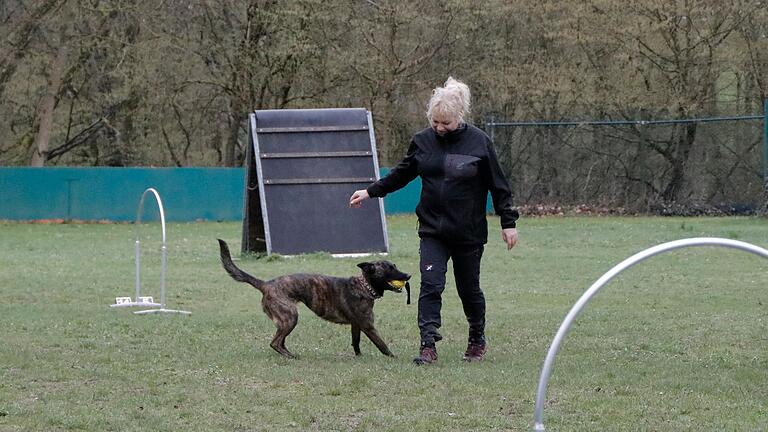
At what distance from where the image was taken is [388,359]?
25.6ft

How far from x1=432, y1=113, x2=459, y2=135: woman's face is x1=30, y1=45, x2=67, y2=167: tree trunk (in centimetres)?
2567

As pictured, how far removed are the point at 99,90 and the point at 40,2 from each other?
11.8ft

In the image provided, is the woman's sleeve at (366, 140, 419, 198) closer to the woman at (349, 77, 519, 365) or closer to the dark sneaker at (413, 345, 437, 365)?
the woman at (349, 77, 519, 365)

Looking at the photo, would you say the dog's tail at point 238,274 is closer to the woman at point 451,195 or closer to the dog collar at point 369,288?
the dog collar at point 369,288

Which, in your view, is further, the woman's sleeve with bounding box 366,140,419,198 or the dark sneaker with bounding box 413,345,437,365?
the woman's sleeve with bounding box 366,140,419,198

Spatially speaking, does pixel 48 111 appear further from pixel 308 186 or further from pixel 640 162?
pixel 308 186

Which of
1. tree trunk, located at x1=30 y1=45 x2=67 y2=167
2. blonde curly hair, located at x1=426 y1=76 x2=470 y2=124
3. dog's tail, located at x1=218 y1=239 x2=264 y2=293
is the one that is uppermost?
tree trunk, located at x1=30 y1=45 x2=67 y2=167

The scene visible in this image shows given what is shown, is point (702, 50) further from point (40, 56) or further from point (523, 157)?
point (40, 56)

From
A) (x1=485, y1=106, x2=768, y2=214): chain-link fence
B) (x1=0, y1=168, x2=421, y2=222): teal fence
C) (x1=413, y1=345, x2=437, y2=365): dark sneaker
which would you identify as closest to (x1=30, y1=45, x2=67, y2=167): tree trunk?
(x1=0, y1=168, x2=421, y2=222): teal fence

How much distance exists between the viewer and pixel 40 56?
31297mm

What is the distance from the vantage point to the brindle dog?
791 centimetres

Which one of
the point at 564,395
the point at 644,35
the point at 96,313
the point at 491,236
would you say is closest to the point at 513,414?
the point at 564,395

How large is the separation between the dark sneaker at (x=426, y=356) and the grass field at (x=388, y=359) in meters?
0.08

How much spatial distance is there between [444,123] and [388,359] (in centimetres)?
169
